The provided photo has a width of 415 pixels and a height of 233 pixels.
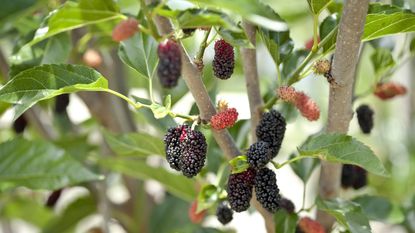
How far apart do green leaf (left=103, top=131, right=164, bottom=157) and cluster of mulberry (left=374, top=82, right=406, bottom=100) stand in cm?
34

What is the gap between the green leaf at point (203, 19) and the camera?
0.62 m

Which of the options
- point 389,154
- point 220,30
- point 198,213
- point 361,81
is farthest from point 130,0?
point 361,81

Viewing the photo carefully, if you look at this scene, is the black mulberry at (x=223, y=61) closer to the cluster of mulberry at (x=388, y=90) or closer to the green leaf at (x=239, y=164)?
the green leaf at (x=239, y=164)

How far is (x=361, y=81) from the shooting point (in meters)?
2.30

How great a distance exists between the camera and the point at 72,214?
145 centimetres

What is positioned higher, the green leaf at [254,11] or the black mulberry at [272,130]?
the green leaf at [254,11]

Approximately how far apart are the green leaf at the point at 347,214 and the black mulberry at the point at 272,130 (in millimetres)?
113

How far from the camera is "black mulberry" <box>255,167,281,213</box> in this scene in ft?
2.49

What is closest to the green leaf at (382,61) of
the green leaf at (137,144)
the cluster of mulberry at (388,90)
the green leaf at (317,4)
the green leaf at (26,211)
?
the cluster of mulberry at (388,90)

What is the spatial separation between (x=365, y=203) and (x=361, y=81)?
1.27m

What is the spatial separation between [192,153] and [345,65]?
0.20 meters

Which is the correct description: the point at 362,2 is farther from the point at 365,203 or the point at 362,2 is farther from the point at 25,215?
the point at 25,215

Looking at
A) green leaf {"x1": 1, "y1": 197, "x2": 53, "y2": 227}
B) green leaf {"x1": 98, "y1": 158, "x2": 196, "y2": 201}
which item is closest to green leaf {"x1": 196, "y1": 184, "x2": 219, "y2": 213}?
green leaf {"x1": 98, "y1": 158, "x2": 196, "y2": 201}

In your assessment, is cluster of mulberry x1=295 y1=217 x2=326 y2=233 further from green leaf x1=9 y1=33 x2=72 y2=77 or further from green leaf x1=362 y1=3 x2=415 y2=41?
green leaf x1=9 y1=33 x2=72 y2=77
